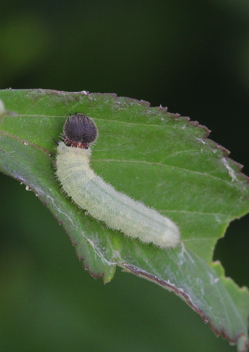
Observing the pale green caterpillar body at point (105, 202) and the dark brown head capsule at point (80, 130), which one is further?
the pale green caterpillar body at point (105, 202)

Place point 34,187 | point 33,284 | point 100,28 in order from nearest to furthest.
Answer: point 34,187
point 33,284
point 100,28

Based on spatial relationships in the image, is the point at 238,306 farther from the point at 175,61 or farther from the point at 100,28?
the point at 100,28

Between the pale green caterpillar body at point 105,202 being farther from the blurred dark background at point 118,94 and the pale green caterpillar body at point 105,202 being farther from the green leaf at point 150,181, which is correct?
the blurred dark background at point 118,94

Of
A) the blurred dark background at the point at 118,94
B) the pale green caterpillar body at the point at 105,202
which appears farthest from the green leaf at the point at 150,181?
the blurred dark background at the point at 118,94

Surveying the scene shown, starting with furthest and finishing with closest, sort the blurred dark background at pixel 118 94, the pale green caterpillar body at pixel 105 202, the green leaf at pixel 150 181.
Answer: the blurred dark background at pixel 118 94, the pale green caterpillar body at pixel 105 202, the green leaf at pixel 150 181

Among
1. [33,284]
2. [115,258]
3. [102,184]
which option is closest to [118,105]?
[102,184]

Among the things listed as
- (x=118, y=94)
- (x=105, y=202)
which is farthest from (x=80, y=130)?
(x=118, y=94)

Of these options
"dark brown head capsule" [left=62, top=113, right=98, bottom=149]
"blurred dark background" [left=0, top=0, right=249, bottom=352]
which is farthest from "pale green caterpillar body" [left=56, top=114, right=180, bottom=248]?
"blurred dark background" [left=0, top=0, right=249, bottom=352]

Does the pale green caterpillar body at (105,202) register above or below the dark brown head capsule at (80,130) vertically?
below
